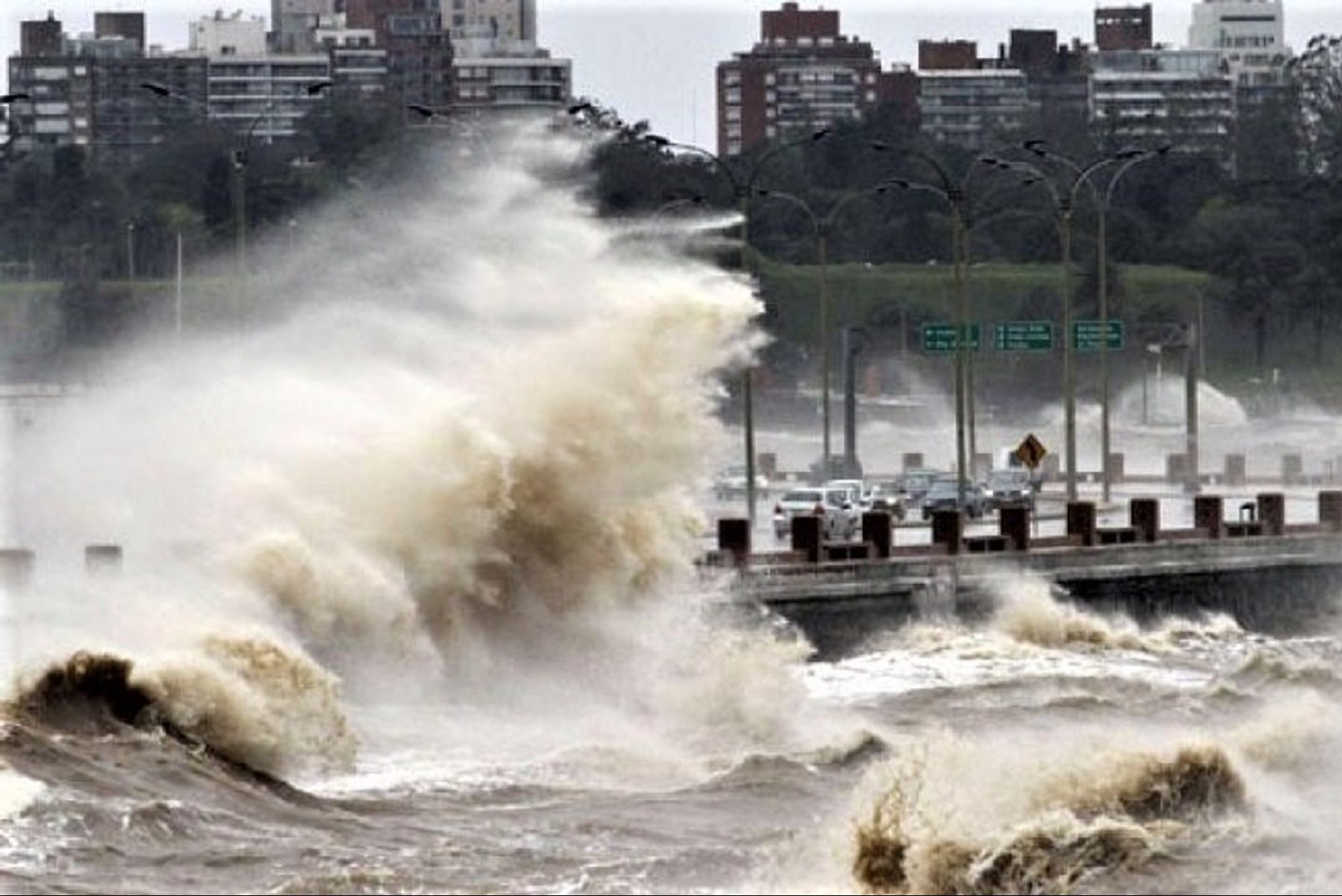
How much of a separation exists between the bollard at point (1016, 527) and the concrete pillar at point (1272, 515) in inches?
259

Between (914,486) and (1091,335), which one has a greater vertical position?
(1091,335)

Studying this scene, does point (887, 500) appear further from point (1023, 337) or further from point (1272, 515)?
point (1023, 337)

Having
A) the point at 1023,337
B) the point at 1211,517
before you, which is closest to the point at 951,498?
the point at 1023,337

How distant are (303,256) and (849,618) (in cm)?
1741

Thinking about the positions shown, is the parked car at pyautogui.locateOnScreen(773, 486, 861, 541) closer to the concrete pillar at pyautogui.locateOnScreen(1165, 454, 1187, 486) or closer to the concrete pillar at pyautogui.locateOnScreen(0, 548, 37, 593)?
the concrete pillar at pyautogui.locateOnScreen(0, 548, 37, 593)

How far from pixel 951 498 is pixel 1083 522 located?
20.2 meters

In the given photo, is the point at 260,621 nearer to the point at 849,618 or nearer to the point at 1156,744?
the point at 1156,744

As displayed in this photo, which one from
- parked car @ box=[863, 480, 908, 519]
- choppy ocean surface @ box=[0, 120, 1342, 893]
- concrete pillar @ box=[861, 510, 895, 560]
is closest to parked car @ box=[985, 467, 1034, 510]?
parked car @ box=[863, 480, 908, 519]

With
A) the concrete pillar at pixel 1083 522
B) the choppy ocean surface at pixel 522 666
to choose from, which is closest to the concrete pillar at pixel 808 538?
the choppy ocean surface at pixel 522 666

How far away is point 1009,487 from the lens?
7956 cm

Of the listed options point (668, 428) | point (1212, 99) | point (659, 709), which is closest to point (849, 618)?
point (668, 428)

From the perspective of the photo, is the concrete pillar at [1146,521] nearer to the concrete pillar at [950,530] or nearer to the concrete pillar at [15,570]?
the concrete pillar at [950,530]

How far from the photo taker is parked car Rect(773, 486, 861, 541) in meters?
60.0

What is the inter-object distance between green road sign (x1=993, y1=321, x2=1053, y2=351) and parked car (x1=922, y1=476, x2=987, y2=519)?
30.7 ft
